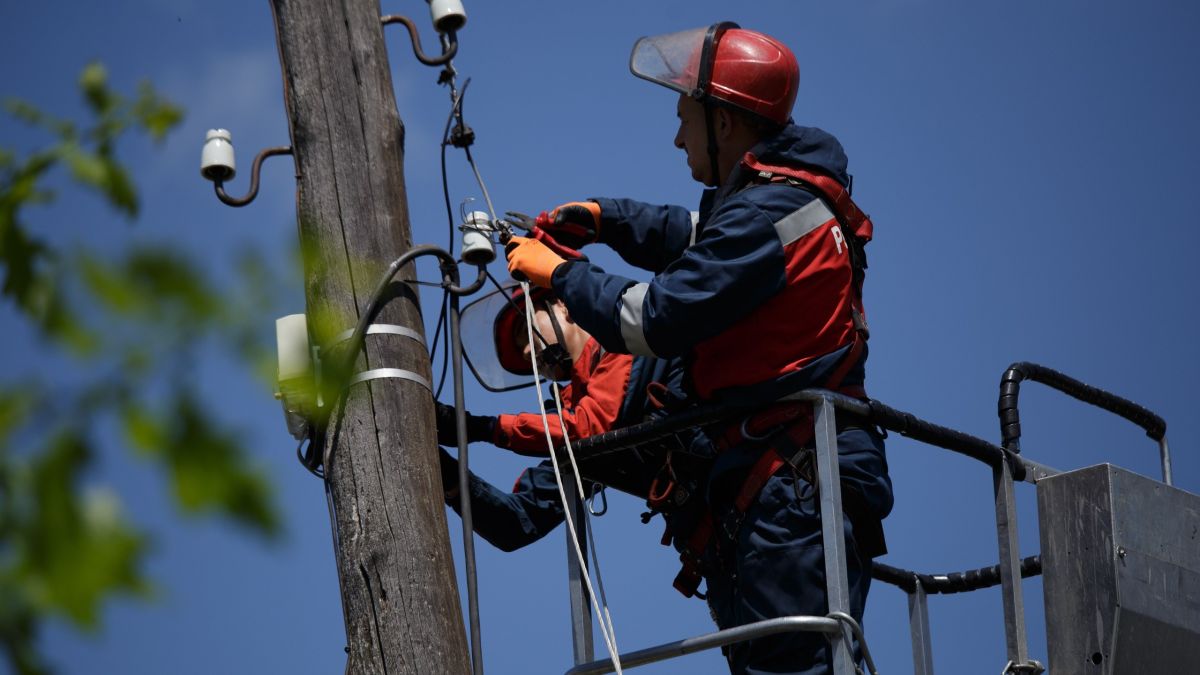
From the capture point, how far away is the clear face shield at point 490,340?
538 centimetres

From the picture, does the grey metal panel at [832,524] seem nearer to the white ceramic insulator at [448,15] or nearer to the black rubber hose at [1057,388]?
the black rubber hose at [1057,388]

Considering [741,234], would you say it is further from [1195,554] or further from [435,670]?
[1195,554]

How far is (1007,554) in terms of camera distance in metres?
4.49

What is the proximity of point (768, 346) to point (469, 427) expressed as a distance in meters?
1.48

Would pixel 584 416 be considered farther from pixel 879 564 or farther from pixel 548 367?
pixel 879 564

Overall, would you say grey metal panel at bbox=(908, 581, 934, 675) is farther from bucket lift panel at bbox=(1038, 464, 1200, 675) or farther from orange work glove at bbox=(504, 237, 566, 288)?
orange work glove at bbox=(504, 237, 566, 288)

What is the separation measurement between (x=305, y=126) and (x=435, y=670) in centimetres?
158

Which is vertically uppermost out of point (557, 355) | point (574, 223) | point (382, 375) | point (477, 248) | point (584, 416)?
point (574, 223)

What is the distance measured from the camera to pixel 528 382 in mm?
5379

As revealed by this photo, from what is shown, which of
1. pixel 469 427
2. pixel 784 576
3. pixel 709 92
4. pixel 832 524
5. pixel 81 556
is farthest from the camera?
pixel 469 427

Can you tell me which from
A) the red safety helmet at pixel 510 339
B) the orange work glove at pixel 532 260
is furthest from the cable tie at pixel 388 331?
the red safety helmet at pixel 510 339

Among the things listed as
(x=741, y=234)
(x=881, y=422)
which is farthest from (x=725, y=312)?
(x=881, y=422)

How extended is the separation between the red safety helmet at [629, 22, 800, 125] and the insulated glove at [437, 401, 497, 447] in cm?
127

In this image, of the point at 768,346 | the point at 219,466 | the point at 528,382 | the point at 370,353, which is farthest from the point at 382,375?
the point at 219,466
